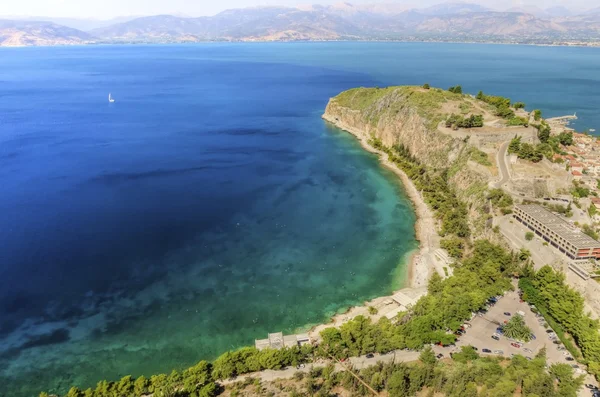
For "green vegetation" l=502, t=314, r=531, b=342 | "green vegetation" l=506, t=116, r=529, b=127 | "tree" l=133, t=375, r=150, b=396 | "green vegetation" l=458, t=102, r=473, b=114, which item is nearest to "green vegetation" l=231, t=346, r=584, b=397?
"green vegetation" l=502, t=314, r=531, b=342

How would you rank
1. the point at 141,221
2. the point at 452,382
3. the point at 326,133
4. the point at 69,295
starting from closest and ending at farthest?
the point at 452,382, the point at 69,295, the point at 141,221, the point at 326,133

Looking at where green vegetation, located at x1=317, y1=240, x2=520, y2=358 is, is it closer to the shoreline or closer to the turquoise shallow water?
the shoreline

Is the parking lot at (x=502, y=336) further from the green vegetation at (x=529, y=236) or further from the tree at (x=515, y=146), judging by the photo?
the tree at (x=515, y=146)

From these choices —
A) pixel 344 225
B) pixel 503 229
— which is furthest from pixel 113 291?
pixel 503 229

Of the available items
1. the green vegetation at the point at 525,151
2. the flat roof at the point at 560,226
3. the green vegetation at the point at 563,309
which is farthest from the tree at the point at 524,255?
the green vegetation at the point at 525,151

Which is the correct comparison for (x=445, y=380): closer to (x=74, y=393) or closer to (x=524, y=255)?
(x=524, y=255)

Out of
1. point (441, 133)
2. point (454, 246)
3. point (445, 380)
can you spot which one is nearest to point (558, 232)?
point (454, 246)

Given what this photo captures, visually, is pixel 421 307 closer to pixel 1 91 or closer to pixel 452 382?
pixel 452 382
